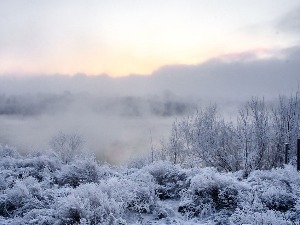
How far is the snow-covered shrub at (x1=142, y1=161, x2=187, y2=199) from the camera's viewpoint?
8.24 m

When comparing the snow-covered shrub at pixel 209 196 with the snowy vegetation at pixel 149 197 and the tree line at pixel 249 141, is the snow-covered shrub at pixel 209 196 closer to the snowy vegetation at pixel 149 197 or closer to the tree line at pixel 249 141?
the snowy vegetation at pixel 149 197

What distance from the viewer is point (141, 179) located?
7879mm

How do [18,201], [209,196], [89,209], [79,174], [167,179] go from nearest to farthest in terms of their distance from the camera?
[89,209], [18,201], [209,196], [167,179], [79,174]

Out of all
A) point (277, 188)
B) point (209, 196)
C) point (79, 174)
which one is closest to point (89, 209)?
point (209, 196)

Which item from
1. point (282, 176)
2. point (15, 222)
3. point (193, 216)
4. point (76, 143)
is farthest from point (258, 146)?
point (76, 143)

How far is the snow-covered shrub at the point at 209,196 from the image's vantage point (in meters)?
6.73

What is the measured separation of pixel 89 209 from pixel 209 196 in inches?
107

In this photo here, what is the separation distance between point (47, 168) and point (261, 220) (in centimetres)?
725

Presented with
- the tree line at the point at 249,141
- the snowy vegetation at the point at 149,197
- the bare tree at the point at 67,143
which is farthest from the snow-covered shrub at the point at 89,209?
the bare tree at the point at 67,143

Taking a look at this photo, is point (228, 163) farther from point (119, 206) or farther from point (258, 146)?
point (119, 206)

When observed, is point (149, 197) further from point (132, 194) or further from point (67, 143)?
point (67, 143)

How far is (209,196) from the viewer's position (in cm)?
701

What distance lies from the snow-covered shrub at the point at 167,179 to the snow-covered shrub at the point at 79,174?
156cm

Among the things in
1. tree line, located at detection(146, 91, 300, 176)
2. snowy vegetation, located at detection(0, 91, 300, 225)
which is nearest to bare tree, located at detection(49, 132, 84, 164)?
tree line, located at detection(146, 91, 300, 176)
